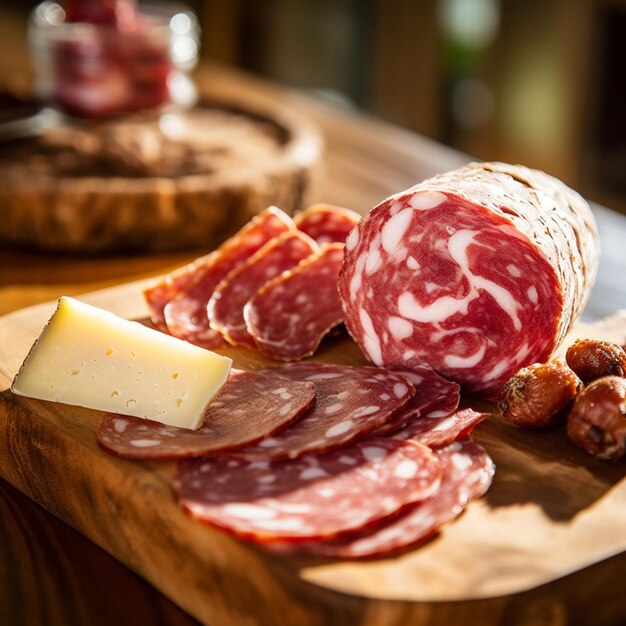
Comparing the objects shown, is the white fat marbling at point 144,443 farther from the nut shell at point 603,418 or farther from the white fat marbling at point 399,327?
the nut shell at point 603,418

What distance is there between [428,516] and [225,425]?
317 millimetres

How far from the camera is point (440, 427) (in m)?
1.37

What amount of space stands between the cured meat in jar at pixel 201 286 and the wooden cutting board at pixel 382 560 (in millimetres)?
341

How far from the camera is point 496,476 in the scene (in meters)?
1.32

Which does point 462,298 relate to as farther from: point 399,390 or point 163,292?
point 163,292

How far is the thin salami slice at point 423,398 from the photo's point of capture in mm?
1370

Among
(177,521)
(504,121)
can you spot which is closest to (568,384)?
(177,521)

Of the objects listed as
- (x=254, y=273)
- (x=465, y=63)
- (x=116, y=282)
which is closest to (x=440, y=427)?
(x=254, y=273)

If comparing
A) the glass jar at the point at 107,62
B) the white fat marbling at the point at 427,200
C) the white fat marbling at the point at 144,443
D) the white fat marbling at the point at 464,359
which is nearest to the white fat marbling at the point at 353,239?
the white fat marbling at the point at 427,200

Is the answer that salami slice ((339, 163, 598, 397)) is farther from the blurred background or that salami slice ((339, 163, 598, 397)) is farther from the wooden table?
the blurred background

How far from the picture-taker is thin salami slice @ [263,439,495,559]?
1112mm

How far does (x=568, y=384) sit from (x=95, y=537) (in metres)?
0.65

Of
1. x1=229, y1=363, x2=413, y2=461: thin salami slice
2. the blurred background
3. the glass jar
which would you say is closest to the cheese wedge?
x1=229, y1=363, x2=413, y2=461: thin salami slice

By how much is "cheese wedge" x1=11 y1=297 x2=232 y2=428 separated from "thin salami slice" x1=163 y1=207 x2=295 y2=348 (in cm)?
27
